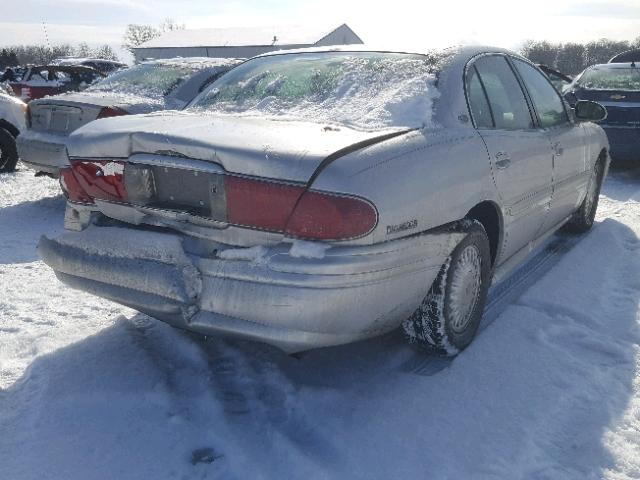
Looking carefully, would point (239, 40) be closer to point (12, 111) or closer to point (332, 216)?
point (12, 111)

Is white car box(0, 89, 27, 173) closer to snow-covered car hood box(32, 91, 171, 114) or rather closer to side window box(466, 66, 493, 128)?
snow-covered car hood box(32, 91, 171, 114)

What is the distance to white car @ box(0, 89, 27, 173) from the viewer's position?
748cm

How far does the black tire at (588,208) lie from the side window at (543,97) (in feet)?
3.28

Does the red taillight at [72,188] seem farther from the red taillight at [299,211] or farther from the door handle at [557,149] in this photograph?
the door handle at [557,149]

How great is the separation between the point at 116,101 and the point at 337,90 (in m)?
3.39

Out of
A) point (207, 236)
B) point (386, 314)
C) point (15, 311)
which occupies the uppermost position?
point (207, 236)

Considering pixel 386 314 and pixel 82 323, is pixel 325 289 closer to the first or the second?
pixel 386 314

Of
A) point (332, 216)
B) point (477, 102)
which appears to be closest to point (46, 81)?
point (477, 102)

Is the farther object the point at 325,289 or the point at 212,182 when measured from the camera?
the point at 212,182

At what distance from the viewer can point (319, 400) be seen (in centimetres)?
254

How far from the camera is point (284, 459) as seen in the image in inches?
84.7

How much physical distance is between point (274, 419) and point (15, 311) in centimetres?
187

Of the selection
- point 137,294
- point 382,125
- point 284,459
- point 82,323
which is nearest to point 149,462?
point 284,459

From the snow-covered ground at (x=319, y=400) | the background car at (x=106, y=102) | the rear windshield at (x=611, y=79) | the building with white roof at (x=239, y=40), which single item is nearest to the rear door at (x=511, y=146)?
the snow-covered ground at (x=319, y=400)
